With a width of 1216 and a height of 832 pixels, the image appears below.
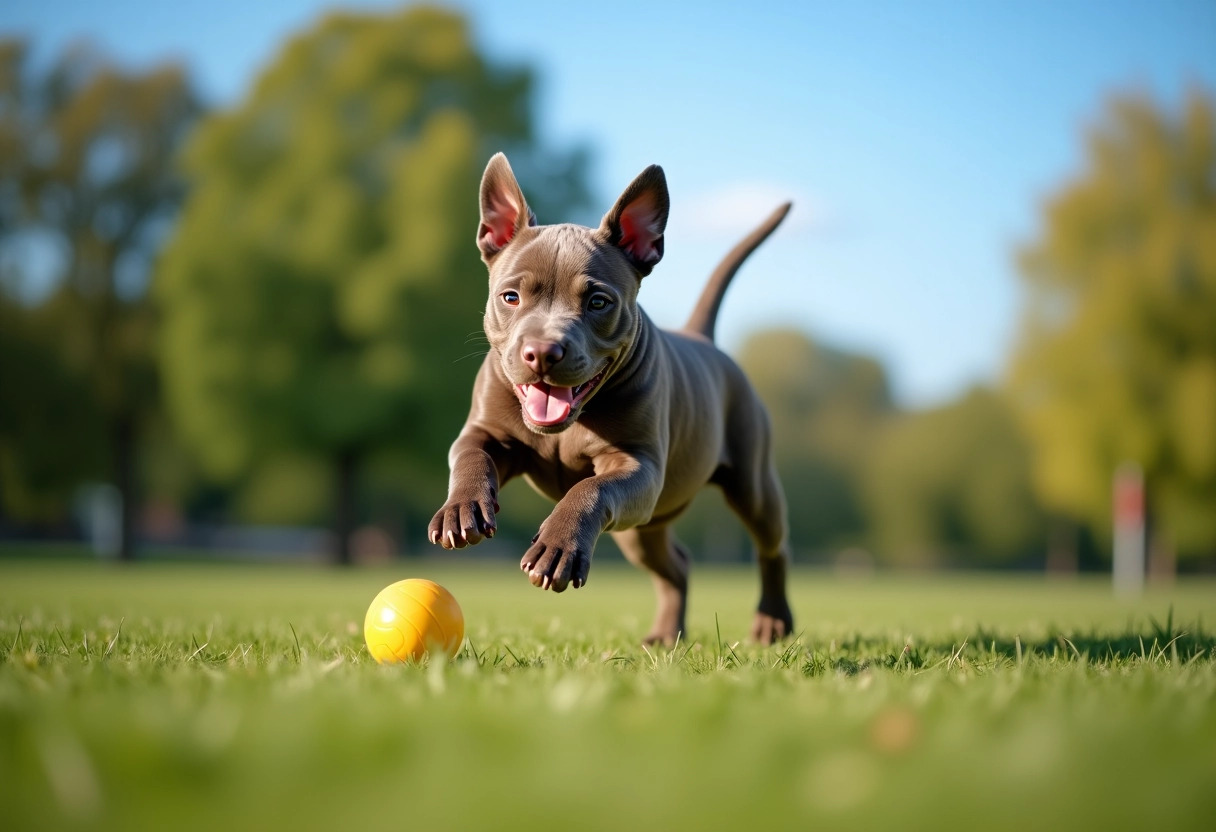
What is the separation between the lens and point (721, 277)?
21.3 ft

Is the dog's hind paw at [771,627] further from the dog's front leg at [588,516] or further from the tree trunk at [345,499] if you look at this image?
the tree trunk at [345,499]

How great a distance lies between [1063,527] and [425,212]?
31142 mm

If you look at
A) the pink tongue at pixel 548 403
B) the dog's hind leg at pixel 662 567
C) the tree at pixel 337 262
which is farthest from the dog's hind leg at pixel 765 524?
Answer: the tree at pixel 337 262

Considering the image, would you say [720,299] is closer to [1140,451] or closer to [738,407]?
[738,407]

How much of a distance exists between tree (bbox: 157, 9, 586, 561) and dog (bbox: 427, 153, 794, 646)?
53.4ft

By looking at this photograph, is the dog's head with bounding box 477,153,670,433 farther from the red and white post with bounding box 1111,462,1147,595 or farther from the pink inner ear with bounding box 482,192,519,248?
the red and white post with bounding box 1111,462,1147,595

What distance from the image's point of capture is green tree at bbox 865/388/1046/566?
43.1 m

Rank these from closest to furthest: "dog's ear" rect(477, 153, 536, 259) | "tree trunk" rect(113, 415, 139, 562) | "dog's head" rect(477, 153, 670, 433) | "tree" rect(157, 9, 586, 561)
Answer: "dog's head" rect(477, 153, 670, 433) < "dog's ear" rect(477, 153, 536, 259) < "tree" rect(157, 9, 586, 561) < "tree trunk" rect(113, 415, 139, 562)

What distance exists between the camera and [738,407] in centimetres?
587

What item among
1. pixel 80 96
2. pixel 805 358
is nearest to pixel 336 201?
pixel 80 96

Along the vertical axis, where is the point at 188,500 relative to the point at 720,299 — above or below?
below

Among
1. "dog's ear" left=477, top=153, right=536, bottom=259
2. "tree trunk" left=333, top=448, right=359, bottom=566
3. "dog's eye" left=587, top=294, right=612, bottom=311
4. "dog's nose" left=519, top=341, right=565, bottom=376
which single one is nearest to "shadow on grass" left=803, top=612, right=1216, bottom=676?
"dog's nose" left=519, top=341, right=565, bottom=376

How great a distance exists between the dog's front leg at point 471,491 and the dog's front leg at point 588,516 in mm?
226

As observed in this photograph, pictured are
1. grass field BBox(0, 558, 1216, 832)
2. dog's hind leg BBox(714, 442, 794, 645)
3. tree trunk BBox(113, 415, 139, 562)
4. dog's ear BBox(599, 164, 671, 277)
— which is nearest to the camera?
grass field BBox(0, 558, 1216, 832)
